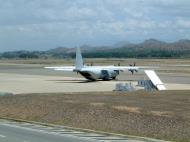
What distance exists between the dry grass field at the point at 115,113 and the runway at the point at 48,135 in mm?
1200

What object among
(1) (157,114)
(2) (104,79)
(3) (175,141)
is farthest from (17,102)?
(2) (104,79)

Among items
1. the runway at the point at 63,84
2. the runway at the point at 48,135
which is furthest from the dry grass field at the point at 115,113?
the runway at the point at 63,84

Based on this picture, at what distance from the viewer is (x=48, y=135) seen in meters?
23.1

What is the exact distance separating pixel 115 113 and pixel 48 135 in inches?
204

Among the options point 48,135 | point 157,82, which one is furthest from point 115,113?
point 157,82

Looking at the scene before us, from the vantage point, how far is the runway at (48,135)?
2139cm

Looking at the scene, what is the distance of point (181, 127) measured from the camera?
22609 millimetres

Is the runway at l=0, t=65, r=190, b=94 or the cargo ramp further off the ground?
the cargo ramp

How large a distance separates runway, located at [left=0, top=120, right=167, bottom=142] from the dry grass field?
120 cm

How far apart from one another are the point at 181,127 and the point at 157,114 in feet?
11.4

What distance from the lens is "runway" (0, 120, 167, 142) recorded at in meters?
21.4

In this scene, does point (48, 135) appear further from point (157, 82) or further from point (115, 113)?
point (157, 82)

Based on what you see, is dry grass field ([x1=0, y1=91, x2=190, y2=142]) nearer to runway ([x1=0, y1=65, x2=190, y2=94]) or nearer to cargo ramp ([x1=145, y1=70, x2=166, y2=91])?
cargo ramp ([x1=145, y1=70, x2=166, y2=91])

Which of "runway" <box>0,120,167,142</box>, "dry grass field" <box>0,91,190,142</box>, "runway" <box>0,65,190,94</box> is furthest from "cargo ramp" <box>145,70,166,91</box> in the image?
"runway" <box>0,120,167,142</box>
